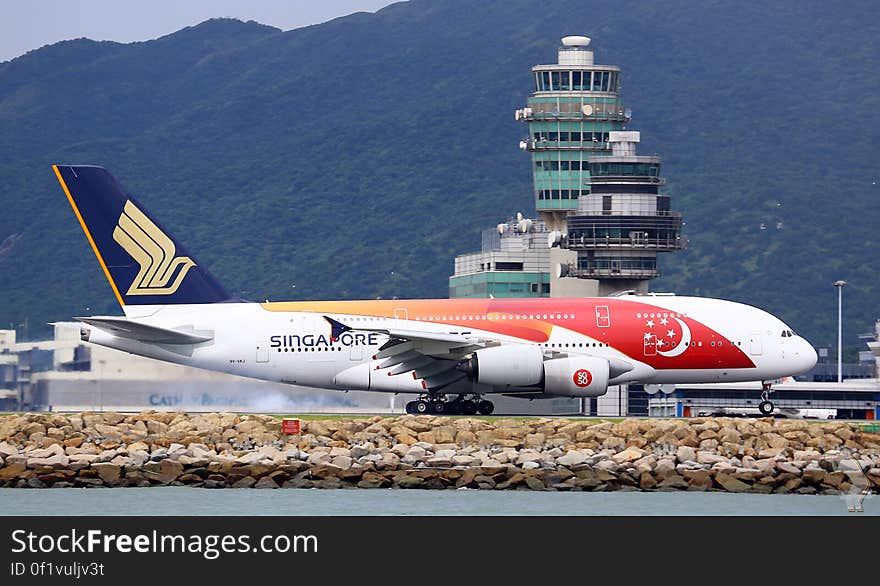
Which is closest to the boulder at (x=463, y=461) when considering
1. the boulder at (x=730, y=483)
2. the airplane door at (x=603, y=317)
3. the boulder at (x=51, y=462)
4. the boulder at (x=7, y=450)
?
the boulder at (x=730, y=483)

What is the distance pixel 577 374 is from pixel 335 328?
790cm

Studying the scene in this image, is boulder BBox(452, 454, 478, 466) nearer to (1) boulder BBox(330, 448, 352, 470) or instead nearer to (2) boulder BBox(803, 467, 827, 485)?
(1) boulder BBox(330, 448, 352, 470)

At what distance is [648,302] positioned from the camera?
5441cm

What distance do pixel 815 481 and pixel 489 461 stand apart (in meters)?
8.46

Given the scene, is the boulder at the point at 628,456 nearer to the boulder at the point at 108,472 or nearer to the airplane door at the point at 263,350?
the boulder at the point at 108,472

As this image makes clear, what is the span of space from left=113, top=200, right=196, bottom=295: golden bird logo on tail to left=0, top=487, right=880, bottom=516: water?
43.7ft

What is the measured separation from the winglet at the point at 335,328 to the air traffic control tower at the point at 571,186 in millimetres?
67471

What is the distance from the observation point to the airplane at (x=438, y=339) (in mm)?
52969

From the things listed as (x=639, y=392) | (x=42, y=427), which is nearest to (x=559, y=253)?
(x=639, y=392)

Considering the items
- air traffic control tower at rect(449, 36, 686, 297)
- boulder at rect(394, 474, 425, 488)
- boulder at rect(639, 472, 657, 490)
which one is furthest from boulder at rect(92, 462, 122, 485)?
air traffic control tower at rect(449, 36, 686, 297)

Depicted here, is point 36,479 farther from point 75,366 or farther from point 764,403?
point 764,403

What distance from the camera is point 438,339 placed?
52188 mm

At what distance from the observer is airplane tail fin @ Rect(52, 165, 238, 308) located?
56.0 meters

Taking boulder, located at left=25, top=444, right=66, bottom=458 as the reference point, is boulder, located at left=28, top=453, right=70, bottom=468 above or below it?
below
